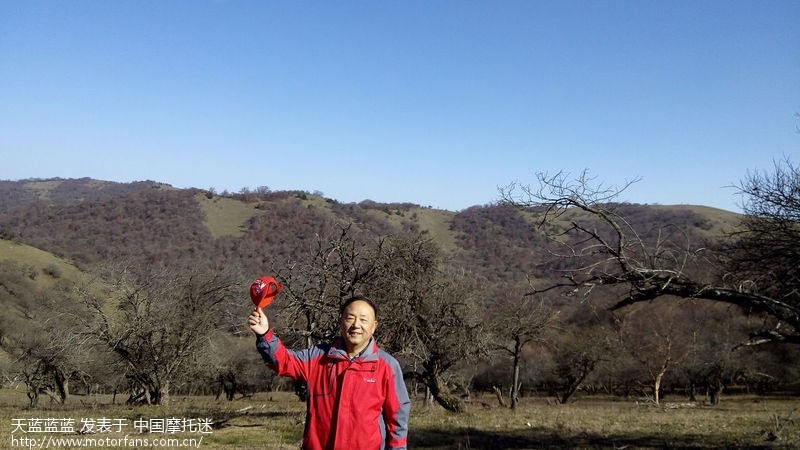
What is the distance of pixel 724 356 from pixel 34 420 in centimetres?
3531

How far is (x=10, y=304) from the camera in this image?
1999 inches

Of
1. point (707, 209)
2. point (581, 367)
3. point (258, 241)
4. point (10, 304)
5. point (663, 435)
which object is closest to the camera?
point (663, 435)

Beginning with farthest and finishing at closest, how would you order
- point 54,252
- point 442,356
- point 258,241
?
point 258,241
point 54,252
point 442,356

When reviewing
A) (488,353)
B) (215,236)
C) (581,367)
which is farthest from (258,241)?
(488,353)

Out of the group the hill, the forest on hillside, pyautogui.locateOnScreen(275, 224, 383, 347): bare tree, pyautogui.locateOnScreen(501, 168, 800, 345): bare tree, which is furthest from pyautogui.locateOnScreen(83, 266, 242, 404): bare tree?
the hill

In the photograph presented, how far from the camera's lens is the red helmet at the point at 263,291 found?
386cm

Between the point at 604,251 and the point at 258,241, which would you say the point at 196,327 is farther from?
the point at 258,241

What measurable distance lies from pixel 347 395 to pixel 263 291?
94 cm

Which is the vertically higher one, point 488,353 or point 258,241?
point 258,241

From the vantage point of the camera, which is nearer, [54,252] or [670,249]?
[670,249]

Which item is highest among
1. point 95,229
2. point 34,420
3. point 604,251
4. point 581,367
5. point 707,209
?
point 707,209

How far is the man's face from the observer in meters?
3.79

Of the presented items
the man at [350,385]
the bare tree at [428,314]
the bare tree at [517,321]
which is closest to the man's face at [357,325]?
the man at [350,385]

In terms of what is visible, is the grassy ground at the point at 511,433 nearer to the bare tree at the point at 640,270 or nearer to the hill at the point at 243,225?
the bare tree at the point at 640,270
